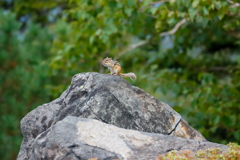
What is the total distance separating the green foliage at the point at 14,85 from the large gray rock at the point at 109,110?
521 cm

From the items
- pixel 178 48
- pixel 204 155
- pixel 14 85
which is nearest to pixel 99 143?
pixel 204 155

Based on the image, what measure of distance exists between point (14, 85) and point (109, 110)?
6.68m

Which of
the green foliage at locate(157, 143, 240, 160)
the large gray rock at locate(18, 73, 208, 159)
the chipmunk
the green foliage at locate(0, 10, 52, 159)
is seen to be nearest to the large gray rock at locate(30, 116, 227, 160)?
the green foliage at locate(157, 143, 240, 160)

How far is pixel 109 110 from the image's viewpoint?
3684 millimetres

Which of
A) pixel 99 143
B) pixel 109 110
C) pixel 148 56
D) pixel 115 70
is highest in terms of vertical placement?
pixel 115 70

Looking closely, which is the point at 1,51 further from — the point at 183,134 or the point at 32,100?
the point at 183,134

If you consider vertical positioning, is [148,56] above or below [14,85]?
above

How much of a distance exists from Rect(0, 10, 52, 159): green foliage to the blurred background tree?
2 cm

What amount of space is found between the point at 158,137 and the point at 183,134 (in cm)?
71

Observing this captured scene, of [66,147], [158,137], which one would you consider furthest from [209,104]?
[66,147]

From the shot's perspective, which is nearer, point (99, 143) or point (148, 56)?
point (99, 143)

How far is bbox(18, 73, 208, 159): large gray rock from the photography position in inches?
145

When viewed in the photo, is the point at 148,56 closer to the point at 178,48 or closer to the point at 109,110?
the point at 178,48

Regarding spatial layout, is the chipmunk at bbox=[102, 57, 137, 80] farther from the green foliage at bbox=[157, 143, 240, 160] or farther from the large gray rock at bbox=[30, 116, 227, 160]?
the green foliage at bbox=[157, 143, 240, 160]
